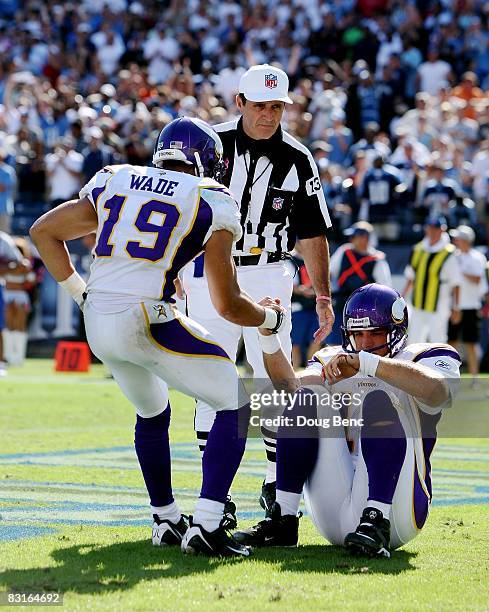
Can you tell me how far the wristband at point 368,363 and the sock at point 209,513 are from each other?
78 cm

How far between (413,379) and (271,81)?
2.05 metres

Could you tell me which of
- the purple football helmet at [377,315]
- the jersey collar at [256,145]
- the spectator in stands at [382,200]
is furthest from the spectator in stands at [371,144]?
the purple football helmet at [377,315]

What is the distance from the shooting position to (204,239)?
5.16 m

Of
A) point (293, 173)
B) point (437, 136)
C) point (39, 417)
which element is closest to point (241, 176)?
point (293, 173)

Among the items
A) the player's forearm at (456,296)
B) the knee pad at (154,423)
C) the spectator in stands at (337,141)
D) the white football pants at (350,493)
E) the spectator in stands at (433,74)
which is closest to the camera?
the white football pants at (350,493)

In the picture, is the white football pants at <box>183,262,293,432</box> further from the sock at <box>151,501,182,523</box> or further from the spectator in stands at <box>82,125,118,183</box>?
the spectator in stands at <box>82,125,118,183</box>

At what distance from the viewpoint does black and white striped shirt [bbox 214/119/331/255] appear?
6645 mm

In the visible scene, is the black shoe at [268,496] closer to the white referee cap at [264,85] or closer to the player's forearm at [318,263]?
the player's forearm at [318,263]

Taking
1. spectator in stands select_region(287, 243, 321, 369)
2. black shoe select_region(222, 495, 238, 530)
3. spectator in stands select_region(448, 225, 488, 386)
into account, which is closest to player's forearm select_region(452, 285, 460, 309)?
spectator in stands select_region(448, 225, 488, 386)

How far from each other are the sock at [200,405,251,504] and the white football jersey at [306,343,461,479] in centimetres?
44

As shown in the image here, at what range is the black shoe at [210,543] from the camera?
513cm

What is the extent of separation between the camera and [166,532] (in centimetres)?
545

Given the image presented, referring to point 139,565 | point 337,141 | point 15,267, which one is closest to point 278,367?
point 139,565

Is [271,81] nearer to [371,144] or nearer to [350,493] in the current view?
[350,493]
